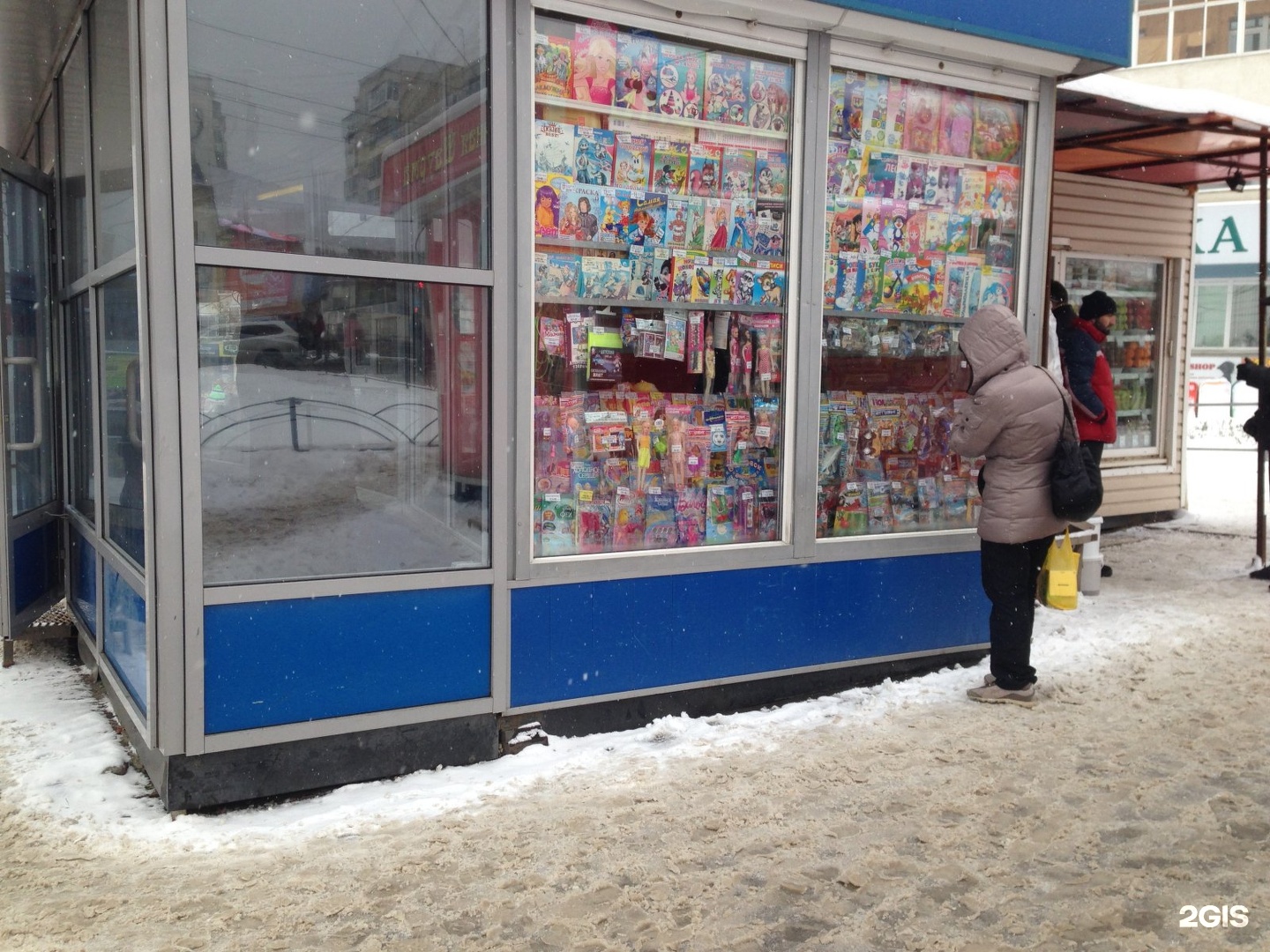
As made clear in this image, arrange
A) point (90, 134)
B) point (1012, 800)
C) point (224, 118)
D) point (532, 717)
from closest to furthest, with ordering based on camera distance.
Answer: point (224, 118), point (1012, 800), point (532, 717), point (90, 134)

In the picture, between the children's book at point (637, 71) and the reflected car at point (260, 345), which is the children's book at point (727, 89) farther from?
the reflected car at point (260, 345)

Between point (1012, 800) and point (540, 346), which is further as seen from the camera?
point (540, 346)

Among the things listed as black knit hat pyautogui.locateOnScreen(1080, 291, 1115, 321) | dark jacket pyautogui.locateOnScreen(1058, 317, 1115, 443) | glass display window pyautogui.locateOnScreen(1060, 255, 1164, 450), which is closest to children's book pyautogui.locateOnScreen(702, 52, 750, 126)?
dark jacket pyautogui.locateOnScreen(1058, 317, 1115, 443)

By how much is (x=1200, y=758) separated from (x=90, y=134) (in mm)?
5545

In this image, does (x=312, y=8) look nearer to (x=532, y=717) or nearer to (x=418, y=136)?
(x=418, y=136)

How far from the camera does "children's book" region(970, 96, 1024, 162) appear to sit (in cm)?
538

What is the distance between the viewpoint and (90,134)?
15.6ft

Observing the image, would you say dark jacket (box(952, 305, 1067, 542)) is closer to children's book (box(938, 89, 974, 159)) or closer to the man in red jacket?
children's book (box(938, 89, 974, 159))

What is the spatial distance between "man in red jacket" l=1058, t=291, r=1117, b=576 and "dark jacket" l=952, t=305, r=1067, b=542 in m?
2.42

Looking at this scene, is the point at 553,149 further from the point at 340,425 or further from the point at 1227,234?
the point at 1227,234

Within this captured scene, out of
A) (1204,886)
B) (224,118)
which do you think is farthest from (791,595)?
(224,118)

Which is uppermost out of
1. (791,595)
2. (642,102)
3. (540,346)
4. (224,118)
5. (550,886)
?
(642,102)

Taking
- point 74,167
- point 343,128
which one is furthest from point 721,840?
point 74,167

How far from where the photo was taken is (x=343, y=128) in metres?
3.76
